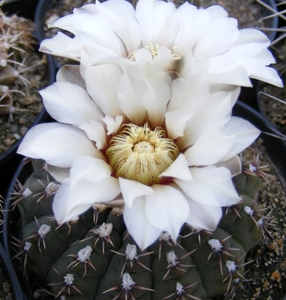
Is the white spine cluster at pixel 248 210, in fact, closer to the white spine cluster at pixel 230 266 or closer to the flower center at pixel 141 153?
the white spine cluster at pixel 230 266

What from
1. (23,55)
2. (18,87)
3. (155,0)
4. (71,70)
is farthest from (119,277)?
(23,55)

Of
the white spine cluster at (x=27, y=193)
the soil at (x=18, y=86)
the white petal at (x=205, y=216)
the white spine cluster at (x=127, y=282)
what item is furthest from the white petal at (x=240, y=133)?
the soil at (x=18, y=86)

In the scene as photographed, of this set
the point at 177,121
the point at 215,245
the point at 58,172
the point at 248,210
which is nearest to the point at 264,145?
the point at 248,210

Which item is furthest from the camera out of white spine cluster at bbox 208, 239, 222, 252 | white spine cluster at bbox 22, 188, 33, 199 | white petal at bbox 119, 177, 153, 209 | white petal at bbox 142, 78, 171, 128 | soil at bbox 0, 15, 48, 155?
soil at bbox 0, 15, 48, 155

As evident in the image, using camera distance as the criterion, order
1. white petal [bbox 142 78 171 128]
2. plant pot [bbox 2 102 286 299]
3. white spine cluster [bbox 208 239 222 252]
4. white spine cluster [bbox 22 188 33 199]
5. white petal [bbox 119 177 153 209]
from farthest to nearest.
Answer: plant pot [bbox 2 102 286 299] → white spine cluster [bbox 22 188 33 199] → white spine cluster [bbox 208 239 222 252] → white petal [bbox 142 78 171 128] → white petal [bbox 119 177 153 209]

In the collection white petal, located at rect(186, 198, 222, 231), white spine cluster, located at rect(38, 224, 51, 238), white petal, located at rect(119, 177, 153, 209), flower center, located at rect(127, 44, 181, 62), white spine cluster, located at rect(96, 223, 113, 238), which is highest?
flower center, located at rect(127, 44, 181, 62)

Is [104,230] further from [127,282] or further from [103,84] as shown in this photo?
[103,84]

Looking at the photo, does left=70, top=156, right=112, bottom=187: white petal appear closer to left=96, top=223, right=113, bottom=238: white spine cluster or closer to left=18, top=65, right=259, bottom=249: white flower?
left=18, top=65, right=259, bottom=249: white flower

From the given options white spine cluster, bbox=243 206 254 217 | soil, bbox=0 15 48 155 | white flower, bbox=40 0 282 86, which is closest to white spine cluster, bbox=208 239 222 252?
white spine cluster, bbox=243 206 254 217
